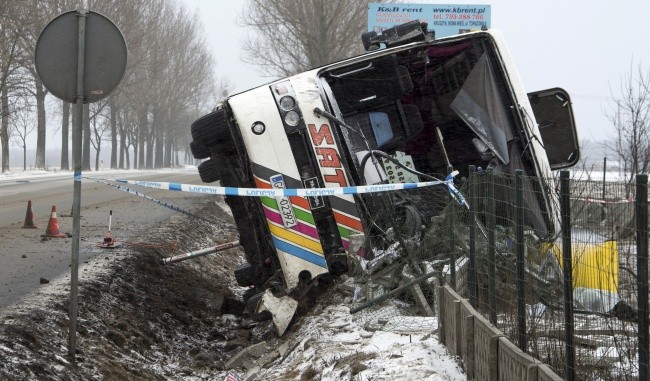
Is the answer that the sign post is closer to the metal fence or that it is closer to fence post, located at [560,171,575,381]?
the metal fence

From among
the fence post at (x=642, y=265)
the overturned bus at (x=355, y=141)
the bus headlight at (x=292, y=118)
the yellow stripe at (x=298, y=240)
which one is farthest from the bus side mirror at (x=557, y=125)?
the fence post at (x=642, y=265)

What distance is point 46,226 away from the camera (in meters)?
14.5

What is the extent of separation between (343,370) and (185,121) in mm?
98618

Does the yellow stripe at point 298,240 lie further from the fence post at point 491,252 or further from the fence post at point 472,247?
the fence post at point 491,252

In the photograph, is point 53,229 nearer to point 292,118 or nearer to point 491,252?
point 292,118

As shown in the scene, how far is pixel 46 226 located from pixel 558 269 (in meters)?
11.4

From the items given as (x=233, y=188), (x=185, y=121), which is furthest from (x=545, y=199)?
(x=185, y=121)

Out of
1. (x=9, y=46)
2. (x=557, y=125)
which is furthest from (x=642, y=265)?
(x=9, y=46)

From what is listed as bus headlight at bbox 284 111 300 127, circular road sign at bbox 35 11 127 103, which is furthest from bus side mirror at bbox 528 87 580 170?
circular road sign at bbox 35 11 127 103

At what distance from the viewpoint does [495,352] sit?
4.86 meters

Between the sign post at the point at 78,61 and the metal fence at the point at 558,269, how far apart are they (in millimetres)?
2521

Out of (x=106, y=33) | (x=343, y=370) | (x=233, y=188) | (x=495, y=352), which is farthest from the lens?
(x=233, y=188)

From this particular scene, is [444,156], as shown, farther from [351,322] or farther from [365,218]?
[351,322]

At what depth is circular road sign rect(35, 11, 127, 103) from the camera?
6699 millimetres
